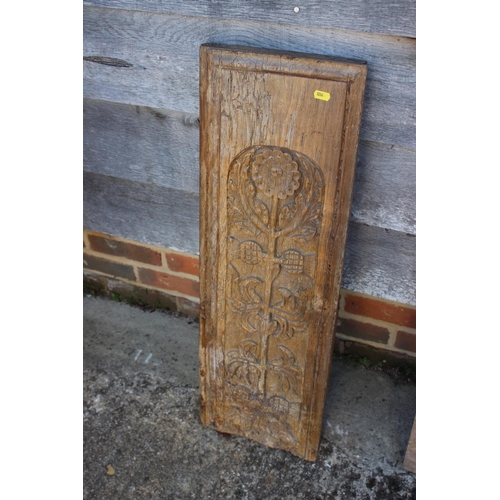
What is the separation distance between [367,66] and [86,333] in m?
1.63

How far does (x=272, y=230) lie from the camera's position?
152 cm

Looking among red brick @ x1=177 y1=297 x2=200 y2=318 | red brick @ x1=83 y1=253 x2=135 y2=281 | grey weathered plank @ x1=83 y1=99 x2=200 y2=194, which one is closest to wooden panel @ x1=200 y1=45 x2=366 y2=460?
grey weathered plank @ x1=83 y1=99 x2=200 y2=194

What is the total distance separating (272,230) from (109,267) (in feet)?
3.75

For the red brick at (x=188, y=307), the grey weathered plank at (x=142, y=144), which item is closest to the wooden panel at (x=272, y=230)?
the grey weathered plank at (x=142, y=144)

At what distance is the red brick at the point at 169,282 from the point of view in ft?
7.45

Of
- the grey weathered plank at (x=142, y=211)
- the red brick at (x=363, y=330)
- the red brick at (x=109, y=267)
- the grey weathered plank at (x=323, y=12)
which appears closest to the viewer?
the grey weathered plank at (x=323, y=12)

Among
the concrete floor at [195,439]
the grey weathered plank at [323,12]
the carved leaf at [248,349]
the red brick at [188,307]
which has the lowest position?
the concrete floor at [195,439]

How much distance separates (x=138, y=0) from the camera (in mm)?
1508

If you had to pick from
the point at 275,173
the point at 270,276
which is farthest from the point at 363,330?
the point at 275,173

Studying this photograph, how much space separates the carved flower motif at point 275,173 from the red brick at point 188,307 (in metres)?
1.00

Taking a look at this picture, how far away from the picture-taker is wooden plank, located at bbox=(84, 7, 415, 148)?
1.37 meters

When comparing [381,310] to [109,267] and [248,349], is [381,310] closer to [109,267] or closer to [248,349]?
[248,349]

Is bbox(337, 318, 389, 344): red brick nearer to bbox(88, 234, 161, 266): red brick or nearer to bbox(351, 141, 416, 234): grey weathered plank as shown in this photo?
bbox(351, 141, 416, 234): grey weathered plank

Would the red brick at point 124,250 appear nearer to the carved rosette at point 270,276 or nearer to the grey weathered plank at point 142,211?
the grey weathered plank at point 142,211
